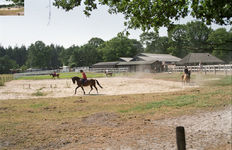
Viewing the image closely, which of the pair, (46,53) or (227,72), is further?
(46,53)

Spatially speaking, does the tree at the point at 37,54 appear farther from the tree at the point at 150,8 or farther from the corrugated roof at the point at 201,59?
the tree at the point at 150,8

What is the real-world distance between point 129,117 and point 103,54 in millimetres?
50742

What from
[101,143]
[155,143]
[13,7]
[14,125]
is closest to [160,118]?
[155,143]

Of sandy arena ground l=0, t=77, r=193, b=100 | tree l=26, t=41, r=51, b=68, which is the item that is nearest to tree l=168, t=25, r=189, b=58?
sandy arena ground l=0, t=77, r=193, b=100

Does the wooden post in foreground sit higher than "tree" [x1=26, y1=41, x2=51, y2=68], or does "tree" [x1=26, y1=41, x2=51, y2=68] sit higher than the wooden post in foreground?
"tree" [x1=26, y1=41, x2=51, y2=68]

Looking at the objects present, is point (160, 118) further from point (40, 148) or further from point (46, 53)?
point (46, 53)

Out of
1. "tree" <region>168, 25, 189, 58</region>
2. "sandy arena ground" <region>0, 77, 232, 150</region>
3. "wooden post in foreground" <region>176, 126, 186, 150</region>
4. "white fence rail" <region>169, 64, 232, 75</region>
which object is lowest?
"sandy arena ground" <region>0, 77, 232, 150</region>

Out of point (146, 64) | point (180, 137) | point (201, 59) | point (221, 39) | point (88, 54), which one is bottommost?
Answer: point (180, 137)

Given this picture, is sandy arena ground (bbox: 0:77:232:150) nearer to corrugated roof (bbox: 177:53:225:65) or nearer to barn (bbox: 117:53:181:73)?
corrugated roof (bbox: 177:53:225:65)

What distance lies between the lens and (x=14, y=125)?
7.45 meters

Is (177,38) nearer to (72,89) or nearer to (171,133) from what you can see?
(171,133)

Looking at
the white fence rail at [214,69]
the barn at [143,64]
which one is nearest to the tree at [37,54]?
the barn at [143,64]

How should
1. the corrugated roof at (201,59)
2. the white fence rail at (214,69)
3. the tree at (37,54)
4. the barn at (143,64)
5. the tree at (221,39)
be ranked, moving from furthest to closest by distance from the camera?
1. the tree at (37,54)
2. the barn at (143,64)
3. the corrugated roof at (201,59)
4. the white fence rail at (214,69)
5. the tree at (221,39)

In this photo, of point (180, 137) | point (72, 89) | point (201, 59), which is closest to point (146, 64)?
point (201, 59)
